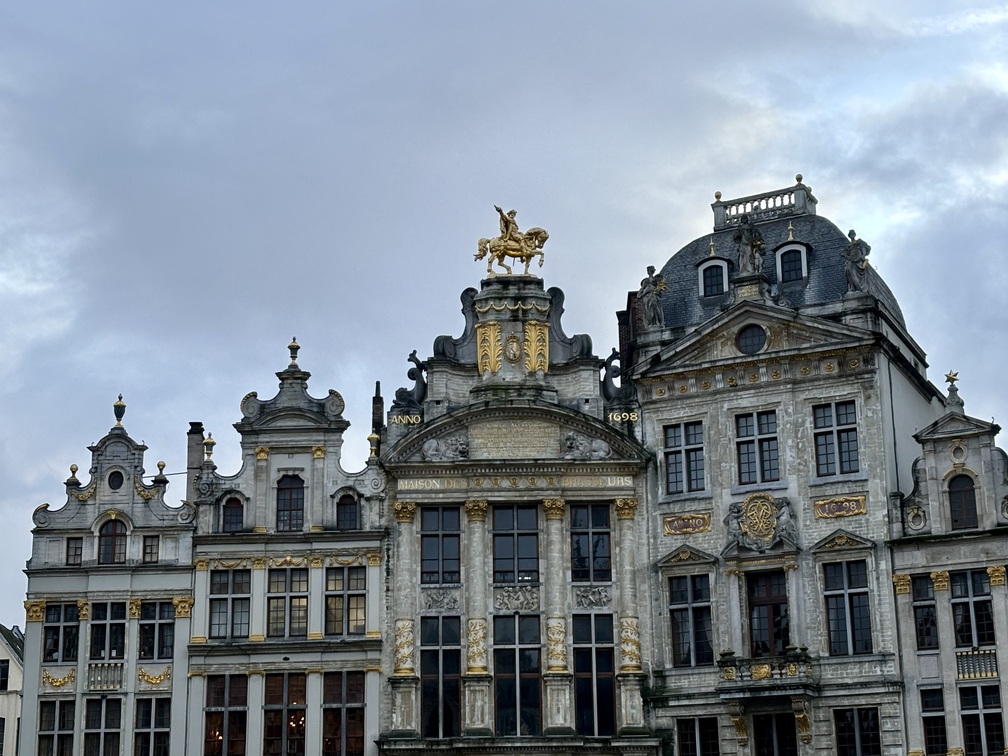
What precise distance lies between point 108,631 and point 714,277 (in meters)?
20.7

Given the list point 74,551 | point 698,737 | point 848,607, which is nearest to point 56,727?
point 74,551

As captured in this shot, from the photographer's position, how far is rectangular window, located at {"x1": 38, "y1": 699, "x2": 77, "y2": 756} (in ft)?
165

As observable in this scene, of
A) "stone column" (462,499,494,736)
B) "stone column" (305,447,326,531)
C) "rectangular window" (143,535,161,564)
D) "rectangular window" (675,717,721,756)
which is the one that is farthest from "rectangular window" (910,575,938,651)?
"rectangular window" (143,535,161,564)

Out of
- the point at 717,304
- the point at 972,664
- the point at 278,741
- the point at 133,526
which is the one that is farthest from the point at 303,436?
the point at 972,664

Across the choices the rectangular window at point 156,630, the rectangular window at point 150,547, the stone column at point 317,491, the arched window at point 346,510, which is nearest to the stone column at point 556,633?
the arched window at point 346,510

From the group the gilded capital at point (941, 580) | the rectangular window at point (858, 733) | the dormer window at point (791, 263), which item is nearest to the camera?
the rectangular window at point (858, 733)

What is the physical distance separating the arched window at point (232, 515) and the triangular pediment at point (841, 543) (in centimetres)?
1642

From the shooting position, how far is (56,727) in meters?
50.3

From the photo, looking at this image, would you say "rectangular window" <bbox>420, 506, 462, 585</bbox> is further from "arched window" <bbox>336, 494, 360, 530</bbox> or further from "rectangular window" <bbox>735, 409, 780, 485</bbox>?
"rectangular window" <bbox>735, 409, 780, 485</bbox>

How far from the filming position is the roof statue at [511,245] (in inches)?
2105

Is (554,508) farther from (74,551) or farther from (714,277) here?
(74,551)

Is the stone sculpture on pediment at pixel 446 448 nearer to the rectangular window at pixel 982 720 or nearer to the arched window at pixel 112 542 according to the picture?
the arched window at pixel 112 542

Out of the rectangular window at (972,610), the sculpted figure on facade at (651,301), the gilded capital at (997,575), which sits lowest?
the rectangular window at (972,610)

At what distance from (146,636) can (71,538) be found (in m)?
3.76
